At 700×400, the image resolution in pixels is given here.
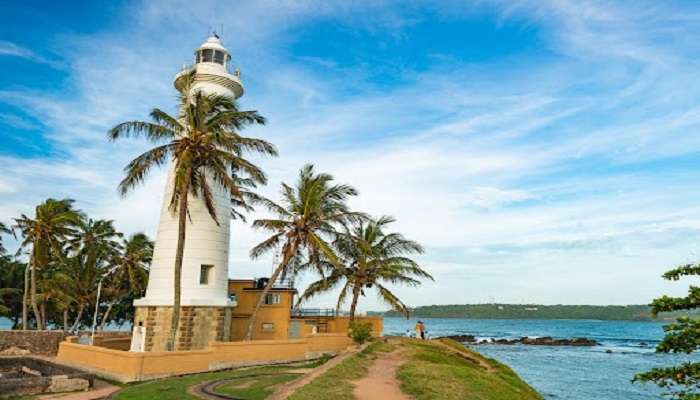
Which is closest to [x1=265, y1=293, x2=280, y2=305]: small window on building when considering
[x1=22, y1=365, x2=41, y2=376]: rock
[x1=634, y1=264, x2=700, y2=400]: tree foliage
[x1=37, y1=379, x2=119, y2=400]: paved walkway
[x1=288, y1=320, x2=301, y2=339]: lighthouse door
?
[x1=288, y1=320, x2=301, y2=339]: lighthouse door

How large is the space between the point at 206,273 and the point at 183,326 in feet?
8.71

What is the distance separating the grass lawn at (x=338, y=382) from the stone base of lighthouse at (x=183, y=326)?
264 inches

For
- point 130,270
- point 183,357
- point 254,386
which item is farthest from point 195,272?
point 130,270

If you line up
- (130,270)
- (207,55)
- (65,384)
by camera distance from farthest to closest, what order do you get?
1. (130,270)
2. (207,55)
3. (65,384)

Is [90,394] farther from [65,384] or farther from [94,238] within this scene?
[94,238]

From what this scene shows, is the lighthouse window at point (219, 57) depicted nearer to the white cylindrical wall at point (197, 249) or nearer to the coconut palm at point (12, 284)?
the white cylindrical wall at point (197, 249)

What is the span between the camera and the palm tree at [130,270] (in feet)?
117

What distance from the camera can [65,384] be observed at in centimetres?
1659

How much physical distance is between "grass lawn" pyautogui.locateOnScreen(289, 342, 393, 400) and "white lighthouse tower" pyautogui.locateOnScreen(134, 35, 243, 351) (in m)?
6.92

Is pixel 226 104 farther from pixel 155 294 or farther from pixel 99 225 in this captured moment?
pixel 99 225

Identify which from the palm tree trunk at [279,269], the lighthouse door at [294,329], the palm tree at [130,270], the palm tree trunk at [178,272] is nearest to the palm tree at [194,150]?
the palm tree trunk at [178,272]

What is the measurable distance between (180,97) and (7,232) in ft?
62.0

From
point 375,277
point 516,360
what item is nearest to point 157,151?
point 375,277

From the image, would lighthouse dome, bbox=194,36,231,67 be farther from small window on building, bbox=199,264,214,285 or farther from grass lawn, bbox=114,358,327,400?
grass lawn, bbox=114,358,327,400
